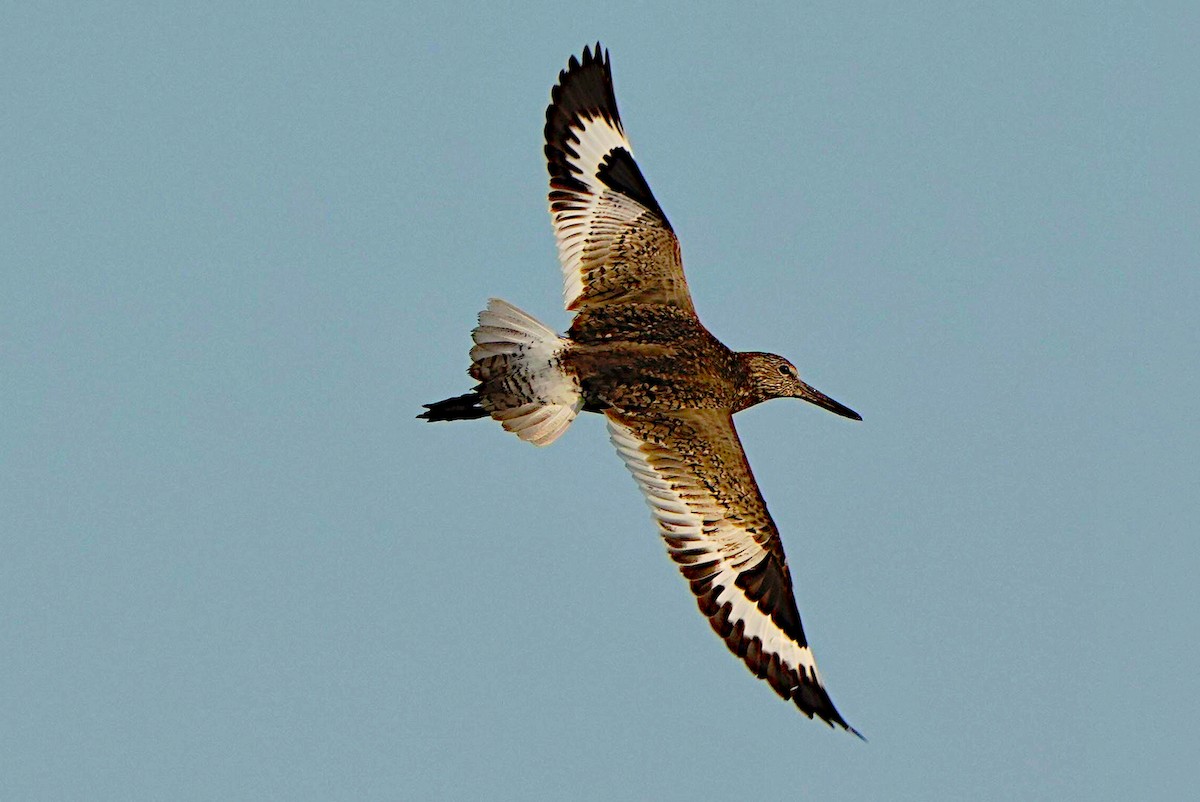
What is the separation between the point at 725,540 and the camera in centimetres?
1030

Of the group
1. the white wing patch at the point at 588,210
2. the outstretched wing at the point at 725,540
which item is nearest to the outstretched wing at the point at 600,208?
the white wing patch at the point at 588,210

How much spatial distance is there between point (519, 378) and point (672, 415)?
98 centimetres

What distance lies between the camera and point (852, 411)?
12.2 metres

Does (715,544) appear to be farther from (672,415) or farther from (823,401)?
(823,401)

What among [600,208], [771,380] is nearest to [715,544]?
[771,380]

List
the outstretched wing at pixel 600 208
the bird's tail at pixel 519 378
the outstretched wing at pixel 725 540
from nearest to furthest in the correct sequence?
1. the outstretched wing at pixel 725 540
2. the bird's tail at pixel 519 378
3. the outstretched wing at pixel 600 208

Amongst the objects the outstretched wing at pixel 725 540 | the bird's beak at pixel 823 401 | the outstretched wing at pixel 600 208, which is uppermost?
the outstretched wing at pixel 600 208

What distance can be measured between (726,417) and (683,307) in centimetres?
93

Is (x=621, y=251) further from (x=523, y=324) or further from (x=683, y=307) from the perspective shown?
(x=523, y=324)

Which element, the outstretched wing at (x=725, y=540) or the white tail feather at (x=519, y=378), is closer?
the outstretched wing at (x=725, y=540)

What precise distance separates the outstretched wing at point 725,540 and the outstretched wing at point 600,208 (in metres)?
1.19

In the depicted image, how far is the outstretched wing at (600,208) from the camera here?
1143 centimetres

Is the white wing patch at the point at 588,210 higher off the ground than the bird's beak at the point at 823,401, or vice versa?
the white wing patch at the point at 588,210

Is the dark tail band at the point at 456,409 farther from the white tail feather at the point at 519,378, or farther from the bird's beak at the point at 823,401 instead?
the bird's beak at the point at 823,401
